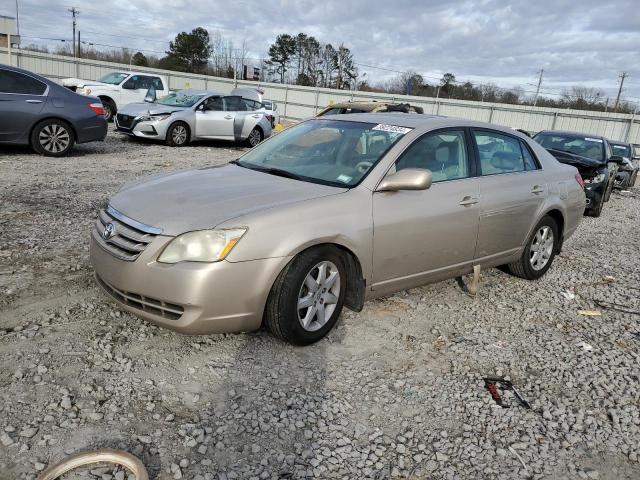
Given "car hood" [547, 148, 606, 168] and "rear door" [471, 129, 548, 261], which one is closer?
"rear door" [471, 129, 548, 261]

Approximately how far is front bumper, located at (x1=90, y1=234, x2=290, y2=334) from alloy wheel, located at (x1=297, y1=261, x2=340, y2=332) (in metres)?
0.29

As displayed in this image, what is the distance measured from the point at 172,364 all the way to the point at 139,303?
0.43 metres

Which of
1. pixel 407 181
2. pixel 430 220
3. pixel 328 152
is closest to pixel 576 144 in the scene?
pixel 430 220

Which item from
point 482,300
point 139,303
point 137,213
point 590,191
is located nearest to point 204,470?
point 139,303

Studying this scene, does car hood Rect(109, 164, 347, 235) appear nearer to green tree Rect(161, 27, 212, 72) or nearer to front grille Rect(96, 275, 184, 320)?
front grille Rect(96, 275, 184, 320)

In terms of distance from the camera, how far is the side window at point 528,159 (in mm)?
5367

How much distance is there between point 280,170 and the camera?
4.26m

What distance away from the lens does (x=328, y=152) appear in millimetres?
4391

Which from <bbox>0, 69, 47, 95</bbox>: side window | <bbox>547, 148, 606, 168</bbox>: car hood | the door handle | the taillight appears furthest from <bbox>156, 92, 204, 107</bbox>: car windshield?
the door handle

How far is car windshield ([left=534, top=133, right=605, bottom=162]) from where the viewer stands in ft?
37.1

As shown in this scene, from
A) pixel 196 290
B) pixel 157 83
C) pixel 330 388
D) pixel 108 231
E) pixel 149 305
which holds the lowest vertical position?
pixel 330 388

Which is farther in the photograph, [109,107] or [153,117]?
[109,107]

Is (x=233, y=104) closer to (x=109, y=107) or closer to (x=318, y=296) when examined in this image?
(x=109, y=107)

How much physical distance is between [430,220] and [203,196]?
1.74 m
